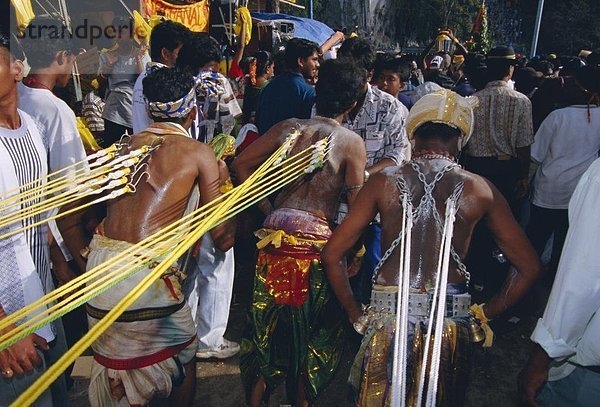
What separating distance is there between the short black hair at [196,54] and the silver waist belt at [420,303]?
2.37 meters

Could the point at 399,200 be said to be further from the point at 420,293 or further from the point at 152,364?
the point at 152,364

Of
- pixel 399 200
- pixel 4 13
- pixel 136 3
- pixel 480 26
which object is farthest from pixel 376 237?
pixel 480 26

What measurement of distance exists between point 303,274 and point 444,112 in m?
1.10

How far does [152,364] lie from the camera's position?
6.99 ft

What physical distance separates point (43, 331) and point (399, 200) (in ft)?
5.15

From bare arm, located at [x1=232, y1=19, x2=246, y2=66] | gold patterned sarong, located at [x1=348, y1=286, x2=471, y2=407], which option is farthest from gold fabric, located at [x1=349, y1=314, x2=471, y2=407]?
bare arm, located at [x1=232, y1=19, x2=246, y2=66]

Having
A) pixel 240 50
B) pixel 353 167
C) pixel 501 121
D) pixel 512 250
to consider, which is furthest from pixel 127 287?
pixel 240 50

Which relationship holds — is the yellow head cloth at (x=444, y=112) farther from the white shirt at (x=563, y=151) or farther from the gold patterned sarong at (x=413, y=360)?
the white shirt at (x=563, y=151)

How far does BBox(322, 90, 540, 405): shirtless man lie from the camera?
181cm

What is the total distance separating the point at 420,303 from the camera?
5.91 ft

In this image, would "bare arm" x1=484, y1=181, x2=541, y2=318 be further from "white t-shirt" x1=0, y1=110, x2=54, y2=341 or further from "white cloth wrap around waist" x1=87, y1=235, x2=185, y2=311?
"white t-shirt" x1=0, y1=110, x2=54, y2=341

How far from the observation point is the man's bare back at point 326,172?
251cm

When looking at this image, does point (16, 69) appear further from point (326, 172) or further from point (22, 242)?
point (326, 172)

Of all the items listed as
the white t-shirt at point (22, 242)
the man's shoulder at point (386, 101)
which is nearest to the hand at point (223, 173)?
the white t-shirt at point (22, 242)
